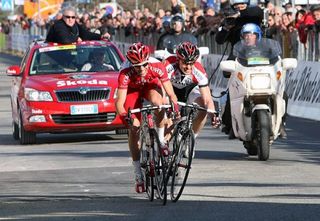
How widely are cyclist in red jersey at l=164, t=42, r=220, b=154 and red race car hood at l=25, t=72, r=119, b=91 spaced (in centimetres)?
457

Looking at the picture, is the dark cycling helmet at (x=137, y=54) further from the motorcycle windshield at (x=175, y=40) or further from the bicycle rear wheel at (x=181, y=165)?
the motorcycle windshield at (x=175, y=40)

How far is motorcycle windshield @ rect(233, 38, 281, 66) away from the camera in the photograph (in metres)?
16.3

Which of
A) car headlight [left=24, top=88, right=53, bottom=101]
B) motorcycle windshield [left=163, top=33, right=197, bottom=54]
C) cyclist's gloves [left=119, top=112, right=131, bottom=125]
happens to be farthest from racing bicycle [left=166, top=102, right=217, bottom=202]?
motorcycle windshield [left=163, top=33, right=197, bottom=54]

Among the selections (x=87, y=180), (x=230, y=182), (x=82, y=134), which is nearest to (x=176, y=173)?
(x=230, y=182)

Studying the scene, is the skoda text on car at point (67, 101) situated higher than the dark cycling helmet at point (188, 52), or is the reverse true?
the dark cycling helmet at point (188, 52)

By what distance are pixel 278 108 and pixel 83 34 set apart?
6811 mm

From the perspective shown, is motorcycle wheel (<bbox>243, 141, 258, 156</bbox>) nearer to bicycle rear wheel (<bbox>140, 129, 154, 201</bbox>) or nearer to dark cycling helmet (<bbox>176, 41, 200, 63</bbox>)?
dark cycling helmet (<bbox>176, 41, 200, 63</bbox>)

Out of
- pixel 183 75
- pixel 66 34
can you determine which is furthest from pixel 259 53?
pixel 66 34

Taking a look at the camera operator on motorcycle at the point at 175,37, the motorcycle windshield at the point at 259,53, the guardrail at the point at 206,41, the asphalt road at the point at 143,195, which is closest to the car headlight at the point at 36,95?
the asphalt road at the point at 143,195

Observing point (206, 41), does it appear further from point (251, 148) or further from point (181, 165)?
point (181, 165)

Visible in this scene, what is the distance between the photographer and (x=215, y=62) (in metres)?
31.1

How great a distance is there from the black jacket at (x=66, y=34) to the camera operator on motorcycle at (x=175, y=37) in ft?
5.08

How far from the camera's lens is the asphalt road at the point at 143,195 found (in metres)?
11.4

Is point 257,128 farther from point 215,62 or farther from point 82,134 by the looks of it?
point 215,62
